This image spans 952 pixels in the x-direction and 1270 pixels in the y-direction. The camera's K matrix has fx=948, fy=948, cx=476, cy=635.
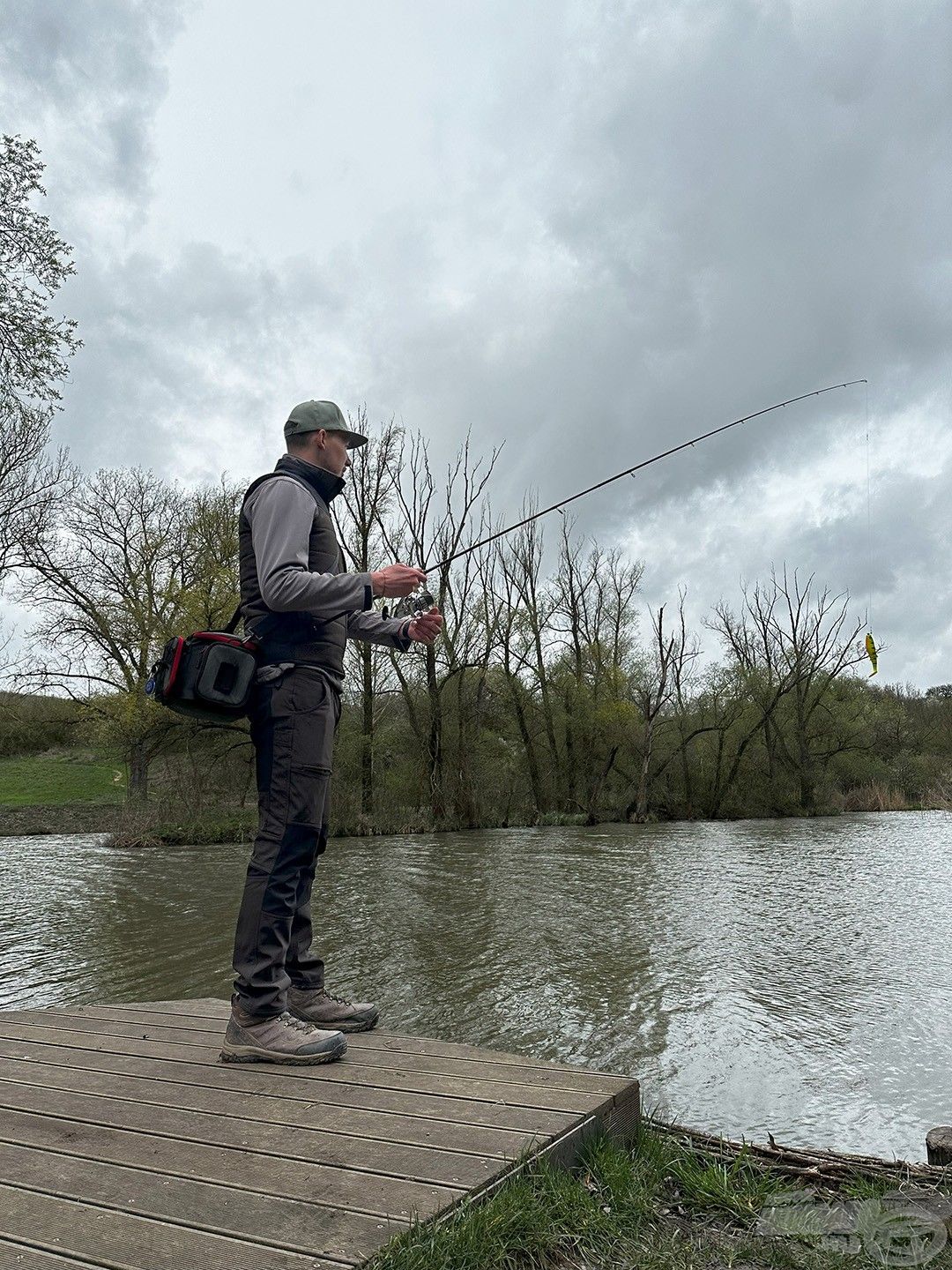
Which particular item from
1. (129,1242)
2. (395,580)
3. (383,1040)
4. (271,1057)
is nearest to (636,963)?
(383,1040)

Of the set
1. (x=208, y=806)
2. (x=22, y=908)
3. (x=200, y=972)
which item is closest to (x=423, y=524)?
(x=208, y=806)

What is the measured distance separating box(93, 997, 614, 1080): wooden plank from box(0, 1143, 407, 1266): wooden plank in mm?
1097

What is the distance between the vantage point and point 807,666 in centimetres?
3419

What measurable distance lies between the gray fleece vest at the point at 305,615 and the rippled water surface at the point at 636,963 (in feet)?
7.27

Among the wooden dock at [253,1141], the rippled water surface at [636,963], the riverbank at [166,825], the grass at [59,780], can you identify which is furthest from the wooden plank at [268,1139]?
the grass at [59,780]

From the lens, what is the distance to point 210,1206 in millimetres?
1927

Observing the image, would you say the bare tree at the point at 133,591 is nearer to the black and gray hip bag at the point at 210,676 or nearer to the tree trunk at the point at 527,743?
the tree trunk at the point at 527,743

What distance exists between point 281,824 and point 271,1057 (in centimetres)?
Answer: 70

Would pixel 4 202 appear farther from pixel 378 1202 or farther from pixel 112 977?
pixel 378 1202

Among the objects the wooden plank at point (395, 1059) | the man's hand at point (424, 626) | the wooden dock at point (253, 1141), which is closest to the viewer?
the wooden dock at point (253, 1141)

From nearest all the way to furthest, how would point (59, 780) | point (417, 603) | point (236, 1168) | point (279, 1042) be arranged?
point (236, 1168)
point (279, 1042)
point (417, 603)
point (59, 780)

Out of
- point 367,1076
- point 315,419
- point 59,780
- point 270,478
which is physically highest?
point 59,780

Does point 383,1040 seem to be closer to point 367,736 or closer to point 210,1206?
point 210,1206

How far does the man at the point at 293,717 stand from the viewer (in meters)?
2.95
